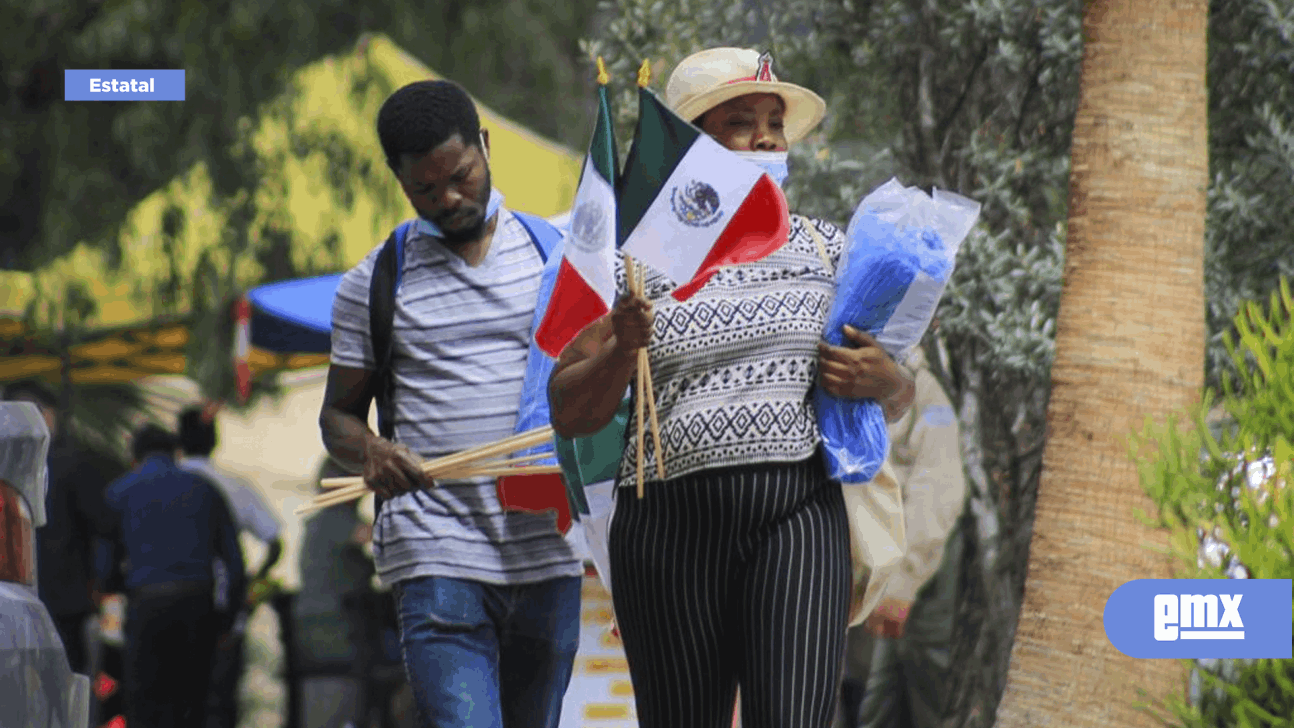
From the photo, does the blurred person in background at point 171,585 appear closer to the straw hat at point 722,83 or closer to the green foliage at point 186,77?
the green foliage at point 186,77

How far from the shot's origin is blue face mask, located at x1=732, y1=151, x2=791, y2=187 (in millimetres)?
4980

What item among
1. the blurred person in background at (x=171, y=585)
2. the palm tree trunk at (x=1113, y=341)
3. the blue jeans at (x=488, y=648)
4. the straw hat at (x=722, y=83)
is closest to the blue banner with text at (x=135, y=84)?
the blurred person in background at (x=171, y=585)

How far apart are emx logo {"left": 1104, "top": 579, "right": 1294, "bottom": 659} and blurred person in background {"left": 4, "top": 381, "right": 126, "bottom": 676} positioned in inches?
320

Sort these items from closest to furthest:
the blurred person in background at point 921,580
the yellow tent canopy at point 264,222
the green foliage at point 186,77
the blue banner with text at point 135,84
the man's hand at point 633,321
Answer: the man's hand at point 633,321, the blurred person in background at point 921,580, the blue banner with text at point 135,84, the yellow tent canopy at point 264,222, the green foliage at point 186,77

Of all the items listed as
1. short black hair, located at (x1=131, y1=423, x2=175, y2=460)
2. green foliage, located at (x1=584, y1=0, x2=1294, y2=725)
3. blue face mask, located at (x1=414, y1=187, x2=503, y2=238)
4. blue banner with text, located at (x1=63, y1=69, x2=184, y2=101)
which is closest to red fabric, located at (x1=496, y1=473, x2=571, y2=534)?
blue face mask, located at (x1=414, y1=187, x2=503, y2=238)

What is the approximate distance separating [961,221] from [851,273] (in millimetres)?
293

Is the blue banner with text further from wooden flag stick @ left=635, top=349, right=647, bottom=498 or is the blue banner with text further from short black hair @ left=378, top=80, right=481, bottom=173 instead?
wooden flag stick @ left=635, top=349, right=647, bottom=498

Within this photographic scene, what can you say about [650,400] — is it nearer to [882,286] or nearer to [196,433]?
[882,286]

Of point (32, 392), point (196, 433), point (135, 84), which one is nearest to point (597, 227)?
point (196, 433)

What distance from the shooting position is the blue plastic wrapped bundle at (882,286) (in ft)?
15.9

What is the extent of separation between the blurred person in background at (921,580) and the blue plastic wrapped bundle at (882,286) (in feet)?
12.2

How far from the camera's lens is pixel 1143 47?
7223mm

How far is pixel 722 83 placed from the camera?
505 centimetres

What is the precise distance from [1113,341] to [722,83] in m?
2.39
